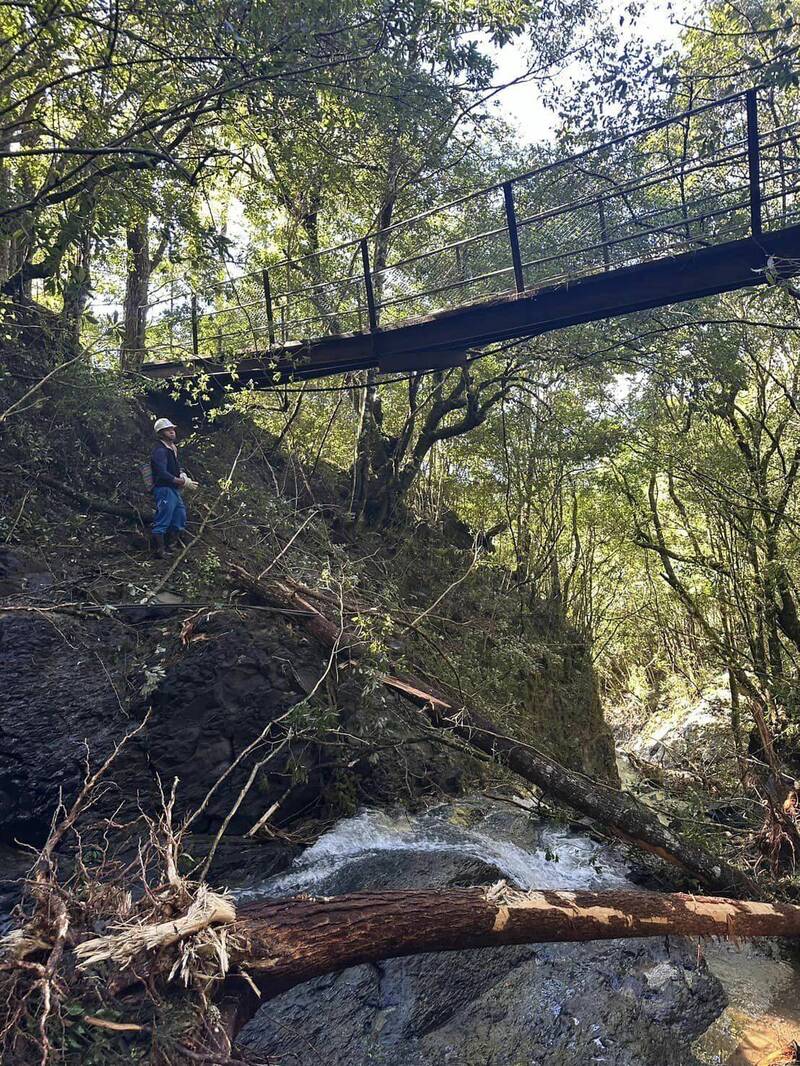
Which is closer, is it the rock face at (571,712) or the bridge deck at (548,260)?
the bridge deck at (548,260)

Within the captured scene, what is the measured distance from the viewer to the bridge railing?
7156 millimetres

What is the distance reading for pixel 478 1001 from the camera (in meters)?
4.49

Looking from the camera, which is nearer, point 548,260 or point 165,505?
point 548,260

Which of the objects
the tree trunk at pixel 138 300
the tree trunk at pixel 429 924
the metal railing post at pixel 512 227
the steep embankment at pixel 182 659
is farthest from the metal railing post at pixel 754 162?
the tree trunk at pixel 138 300

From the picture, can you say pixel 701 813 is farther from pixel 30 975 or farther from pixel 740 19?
pixel 740 19

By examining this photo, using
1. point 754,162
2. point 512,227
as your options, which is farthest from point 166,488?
point 754,162

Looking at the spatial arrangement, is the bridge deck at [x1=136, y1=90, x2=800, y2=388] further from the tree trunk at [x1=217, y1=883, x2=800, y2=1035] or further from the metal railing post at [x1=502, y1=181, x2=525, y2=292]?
the tree trunk at [x1=217, y1=883, x2=800, y2=1035]

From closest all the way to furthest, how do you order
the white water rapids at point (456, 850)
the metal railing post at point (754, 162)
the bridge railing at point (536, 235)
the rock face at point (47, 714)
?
the rock face at point (47, 714) → the white water rapids at point (456, 850) → the metal railing post at point (754, 162) → the bridge railing at point (536, 235)

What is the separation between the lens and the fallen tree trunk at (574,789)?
571 centimetres

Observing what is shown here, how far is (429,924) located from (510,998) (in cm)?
139

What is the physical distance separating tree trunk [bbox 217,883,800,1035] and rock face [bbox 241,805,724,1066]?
0.59 m

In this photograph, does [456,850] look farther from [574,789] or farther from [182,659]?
[182,659]

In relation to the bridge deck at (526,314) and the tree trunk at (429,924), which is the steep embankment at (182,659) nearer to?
the tree trunk at (429,924)

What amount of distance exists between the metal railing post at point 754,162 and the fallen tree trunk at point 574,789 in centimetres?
534
